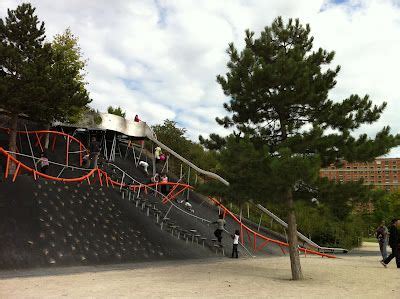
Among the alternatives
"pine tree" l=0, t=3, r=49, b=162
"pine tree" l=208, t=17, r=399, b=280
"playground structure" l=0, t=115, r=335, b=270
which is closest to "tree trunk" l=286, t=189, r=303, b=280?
"pine tree" l=208, t=17, r=399, b=280

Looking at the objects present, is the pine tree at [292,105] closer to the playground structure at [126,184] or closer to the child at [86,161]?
the playground structure at [126,184]

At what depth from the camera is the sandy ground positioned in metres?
8.36

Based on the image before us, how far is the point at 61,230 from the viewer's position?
13703mm

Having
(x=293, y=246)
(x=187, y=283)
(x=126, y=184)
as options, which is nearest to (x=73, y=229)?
(x=187, y=283)

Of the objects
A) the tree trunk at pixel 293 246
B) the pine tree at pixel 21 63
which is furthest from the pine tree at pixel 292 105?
the pine tree at pixel 21 63

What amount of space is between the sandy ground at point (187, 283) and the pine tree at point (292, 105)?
1.47 meters

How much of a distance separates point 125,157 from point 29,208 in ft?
52.2

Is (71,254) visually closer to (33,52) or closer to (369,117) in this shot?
(369,117)

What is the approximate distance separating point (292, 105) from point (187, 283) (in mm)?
6335

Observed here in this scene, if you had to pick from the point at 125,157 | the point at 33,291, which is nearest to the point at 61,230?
the point at 33,291

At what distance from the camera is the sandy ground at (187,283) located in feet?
27.4

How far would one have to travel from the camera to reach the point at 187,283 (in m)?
9.95

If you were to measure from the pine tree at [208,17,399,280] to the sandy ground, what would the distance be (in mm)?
1468

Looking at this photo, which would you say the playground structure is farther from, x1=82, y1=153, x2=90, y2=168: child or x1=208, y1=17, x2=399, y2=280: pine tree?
x1=208, y1=17, x2=399, y2=280: pine tree
